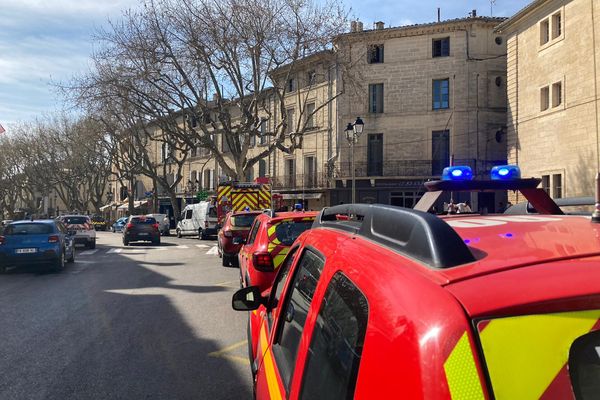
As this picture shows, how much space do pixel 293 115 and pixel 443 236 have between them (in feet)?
127

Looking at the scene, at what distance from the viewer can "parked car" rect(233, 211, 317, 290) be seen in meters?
7.32

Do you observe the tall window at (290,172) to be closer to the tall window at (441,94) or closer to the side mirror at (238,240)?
the tall window at (441,94)

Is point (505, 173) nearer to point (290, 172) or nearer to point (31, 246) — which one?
point (31, 246)

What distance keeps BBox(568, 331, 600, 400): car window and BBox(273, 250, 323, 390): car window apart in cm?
109

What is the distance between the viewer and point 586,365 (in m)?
1.06

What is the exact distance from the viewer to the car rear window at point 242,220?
14242 mm

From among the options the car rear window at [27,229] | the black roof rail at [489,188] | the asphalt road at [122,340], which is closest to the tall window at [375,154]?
the car rear window at [27,229]

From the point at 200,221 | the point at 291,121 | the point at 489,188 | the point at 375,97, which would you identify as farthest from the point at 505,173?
the point at 291,121

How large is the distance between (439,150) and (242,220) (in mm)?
21300

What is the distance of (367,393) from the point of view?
4.09 feet

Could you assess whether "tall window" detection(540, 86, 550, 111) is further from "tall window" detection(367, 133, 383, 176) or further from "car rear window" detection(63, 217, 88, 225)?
"car rear window" detection(63, 217, 88, 225)

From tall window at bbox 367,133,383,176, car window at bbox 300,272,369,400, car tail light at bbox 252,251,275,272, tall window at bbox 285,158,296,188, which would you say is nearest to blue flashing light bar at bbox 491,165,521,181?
car window at bbox 300,272,369,400

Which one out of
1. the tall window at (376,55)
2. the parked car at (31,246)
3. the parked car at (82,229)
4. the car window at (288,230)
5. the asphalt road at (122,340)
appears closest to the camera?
the asphalt road at (122,340)

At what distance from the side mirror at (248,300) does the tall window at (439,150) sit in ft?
99.6
